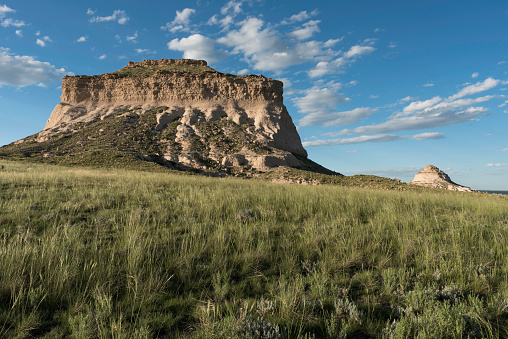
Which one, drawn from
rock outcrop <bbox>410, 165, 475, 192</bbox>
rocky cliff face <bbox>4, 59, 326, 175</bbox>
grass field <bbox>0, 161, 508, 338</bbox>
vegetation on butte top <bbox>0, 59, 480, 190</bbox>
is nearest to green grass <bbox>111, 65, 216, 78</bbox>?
vegetation on butte top <bbox>0, 59, 480, 190</bbox>

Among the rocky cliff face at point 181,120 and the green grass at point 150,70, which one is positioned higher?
the green grass at point 150,70

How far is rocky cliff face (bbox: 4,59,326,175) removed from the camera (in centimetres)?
3906

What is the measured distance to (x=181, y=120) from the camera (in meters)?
47.0

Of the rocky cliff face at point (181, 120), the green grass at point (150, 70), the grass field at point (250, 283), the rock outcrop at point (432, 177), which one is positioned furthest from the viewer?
the green grass at point (150, 70)

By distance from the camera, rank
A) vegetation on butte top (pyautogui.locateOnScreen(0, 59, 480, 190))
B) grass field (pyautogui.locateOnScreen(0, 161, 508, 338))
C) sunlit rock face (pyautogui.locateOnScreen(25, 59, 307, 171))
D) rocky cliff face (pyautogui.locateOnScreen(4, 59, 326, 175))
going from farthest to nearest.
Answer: sunlit rock face (pyautogui.locateOnScreen(25, 59, 307, 171)) → rocky cliff face (pyautogui.locateOnScreen(4, 59, 326, 175)) → vegetation on butte top (pyautogui.locateOnScreen(0, 59, 480, 190)) → grass field (pyautogui.locateOnScreen(0, 161, 508, 338))

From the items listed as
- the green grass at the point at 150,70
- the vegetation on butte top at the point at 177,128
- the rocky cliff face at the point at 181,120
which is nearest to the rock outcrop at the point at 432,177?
the vegetation on butte top at the point at 177,128

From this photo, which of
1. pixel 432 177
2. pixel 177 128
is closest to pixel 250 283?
pixel 177 128

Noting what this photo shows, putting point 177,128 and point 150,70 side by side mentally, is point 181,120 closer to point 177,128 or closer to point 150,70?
point 177,128

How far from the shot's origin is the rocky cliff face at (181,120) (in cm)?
3906

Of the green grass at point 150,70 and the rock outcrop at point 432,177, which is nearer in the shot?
the rock outcrop at point 432,177

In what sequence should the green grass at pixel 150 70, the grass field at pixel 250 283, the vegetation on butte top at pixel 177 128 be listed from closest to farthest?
1. the grass field at pixel 250 283
2. the vegetation on butte top at pixel 177 128
3. the green grass at pixel 150 70

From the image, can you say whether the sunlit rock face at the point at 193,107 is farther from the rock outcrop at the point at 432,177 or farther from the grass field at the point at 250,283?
the grass field at the point at 250,283

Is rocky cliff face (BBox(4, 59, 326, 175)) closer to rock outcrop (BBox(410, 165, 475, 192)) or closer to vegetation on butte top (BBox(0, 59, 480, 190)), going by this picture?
vegetation on butte top (BBox(0, 59, 480, 190))

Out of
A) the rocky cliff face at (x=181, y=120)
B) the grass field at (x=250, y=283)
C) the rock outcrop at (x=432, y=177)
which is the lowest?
the grass field at (x=250, y=283)
